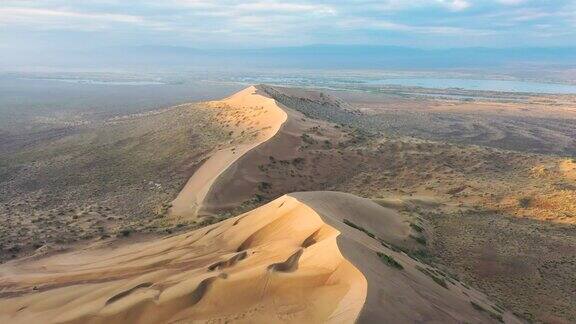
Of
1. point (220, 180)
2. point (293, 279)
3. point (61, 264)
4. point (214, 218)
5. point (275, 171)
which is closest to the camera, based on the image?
point (293, 279)

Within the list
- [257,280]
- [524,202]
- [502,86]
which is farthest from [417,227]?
[502,86]

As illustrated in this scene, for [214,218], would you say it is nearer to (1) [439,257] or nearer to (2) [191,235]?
(2) [191,235]

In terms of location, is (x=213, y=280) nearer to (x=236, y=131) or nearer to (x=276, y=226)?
(x=276, y=226)

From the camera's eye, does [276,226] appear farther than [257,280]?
Yes

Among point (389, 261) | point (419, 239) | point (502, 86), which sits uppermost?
point (502, 86)

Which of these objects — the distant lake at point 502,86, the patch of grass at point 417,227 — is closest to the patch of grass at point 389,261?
the patch of grass at point 417,227

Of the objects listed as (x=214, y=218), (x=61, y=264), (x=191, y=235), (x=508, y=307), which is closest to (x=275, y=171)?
(x=214, y=218)
